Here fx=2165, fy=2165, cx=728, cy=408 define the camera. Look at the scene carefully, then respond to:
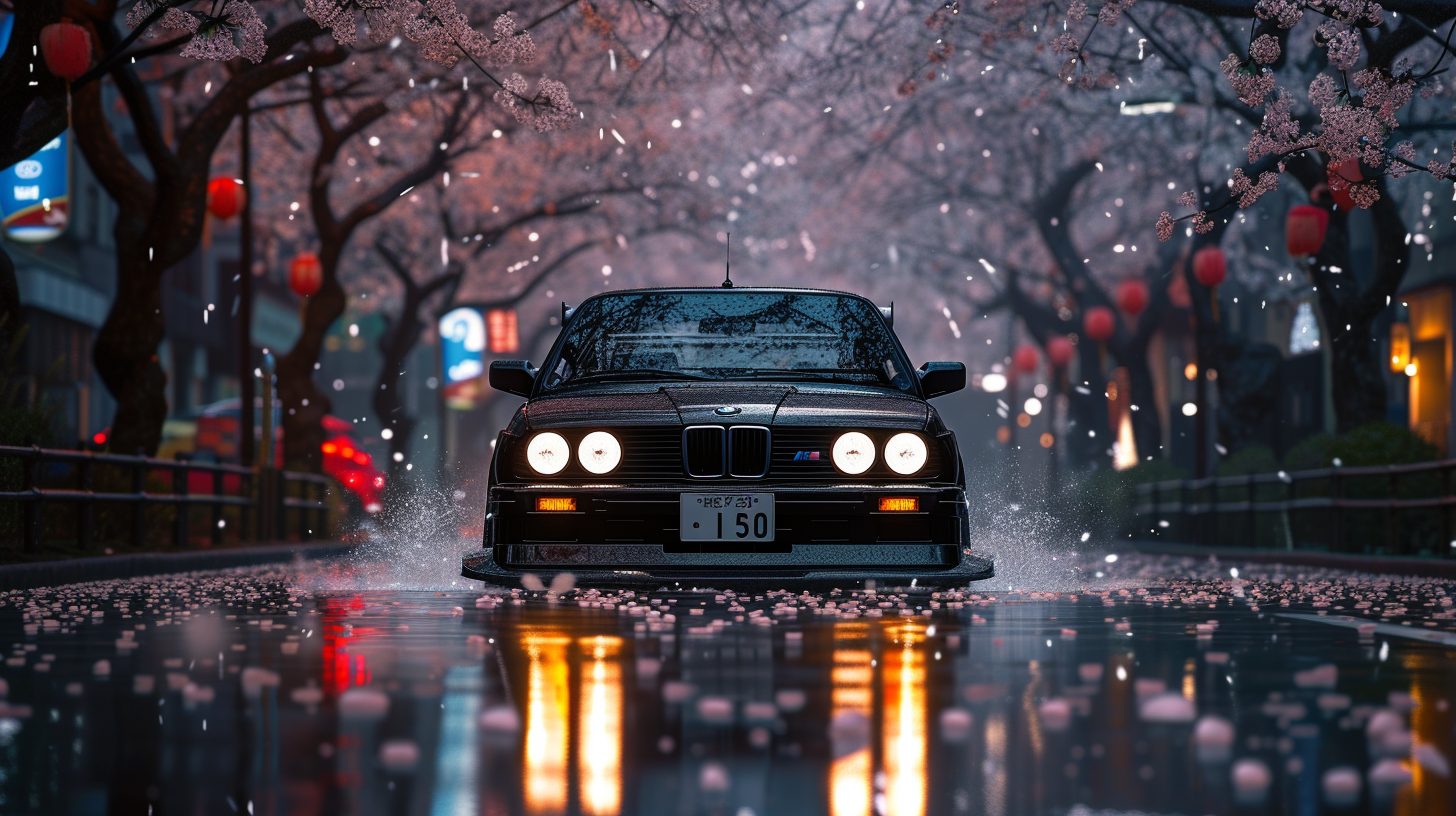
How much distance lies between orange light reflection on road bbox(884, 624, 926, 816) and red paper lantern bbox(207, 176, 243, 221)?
19.3m

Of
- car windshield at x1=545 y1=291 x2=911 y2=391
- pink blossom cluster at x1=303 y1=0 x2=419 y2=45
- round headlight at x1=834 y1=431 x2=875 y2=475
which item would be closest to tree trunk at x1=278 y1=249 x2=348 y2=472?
pink blossom cluster at x1=303 y1=0 x2=419 y2=45

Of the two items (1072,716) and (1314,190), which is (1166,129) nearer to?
(1314,190)

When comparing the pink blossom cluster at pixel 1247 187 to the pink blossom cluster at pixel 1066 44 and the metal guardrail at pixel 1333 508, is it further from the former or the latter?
the metal guardrail at pixel 1333 508

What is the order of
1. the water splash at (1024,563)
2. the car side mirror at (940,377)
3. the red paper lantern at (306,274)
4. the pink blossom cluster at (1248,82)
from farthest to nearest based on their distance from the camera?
the red paper lantern at (306,274)
the pink blossom cluster at (1248,82)
the water splash at (1024,563)
the car side mirror at (940,377)

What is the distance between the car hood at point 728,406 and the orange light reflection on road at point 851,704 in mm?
1018

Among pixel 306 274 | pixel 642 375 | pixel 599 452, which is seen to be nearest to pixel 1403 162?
pixel 642 375

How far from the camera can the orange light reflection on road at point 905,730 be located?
15.1 feet

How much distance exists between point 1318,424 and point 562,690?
4292 cm

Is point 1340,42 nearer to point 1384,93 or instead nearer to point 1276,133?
point 1384,93

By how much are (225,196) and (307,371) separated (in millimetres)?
4870

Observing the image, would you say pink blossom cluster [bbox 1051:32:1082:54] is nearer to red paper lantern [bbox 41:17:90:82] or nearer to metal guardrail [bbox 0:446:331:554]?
red paper lantern [bbox 41:17:90:82]

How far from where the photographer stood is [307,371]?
100 feet

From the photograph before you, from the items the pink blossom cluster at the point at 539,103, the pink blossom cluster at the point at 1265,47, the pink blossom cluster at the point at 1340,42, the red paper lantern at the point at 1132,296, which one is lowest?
the pink blossom cluster at the point at 539,103

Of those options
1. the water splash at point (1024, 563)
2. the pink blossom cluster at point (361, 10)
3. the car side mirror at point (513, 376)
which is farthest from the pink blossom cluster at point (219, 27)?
the water splash at point (1024, 563)
